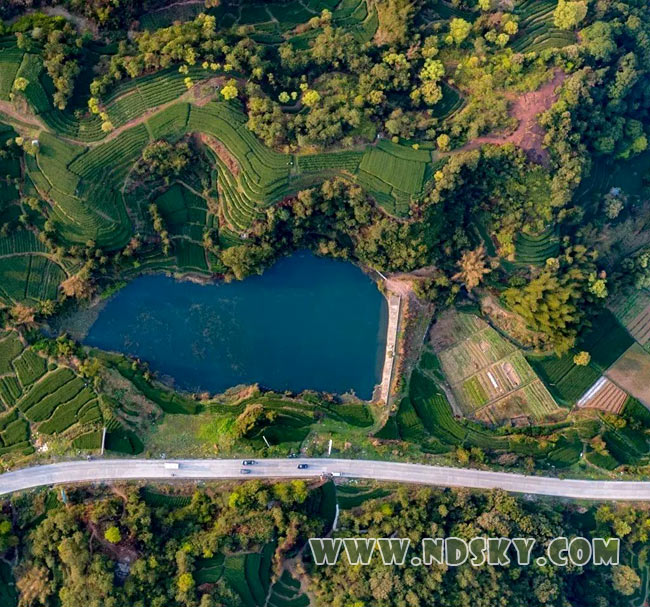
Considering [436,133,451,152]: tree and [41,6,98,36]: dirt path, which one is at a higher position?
[41,6,98,36]: dirt path

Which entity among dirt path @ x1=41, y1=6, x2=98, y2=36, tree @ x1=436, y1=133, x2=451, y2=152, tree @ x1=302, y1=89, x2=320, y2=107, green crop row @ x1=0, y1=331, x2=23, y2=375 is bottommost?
green crop row @ x1=0, y1=331, x2=23, y2=375

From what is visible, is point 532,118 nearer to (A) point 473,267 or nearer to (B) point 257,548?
(A) point 473,267

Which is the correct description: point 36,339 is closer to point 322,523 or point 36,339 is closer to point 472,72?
point 322,523

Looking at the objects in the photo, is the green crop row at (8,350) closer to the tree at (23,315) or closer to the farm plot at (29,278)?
the tree at (23,315)

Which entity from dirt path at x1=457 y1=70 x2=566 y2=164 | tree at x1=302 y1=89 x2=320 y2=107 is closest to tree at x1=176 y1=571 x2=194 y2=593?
tree at x1=302 y1=89 x2=320 y2=107

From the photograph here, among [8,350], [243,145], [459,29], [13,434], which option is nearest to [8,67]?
[243,145]

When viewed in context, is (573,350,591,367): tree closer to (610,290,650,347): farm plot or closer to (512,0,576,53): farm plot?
(610,290,650,347): farm plot
